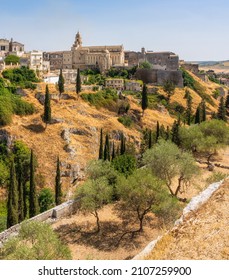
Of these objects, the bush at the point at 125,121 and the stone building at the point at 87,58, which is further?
the stone building at the point at 87,58

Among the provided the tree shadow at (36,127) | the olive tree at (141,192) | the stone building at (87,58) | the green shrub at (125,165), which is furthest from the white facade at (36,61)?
the olive tree at (141,192)

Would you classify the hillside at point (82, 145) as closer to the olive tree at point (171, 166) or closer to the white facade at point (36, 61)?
the olive tree at point (171, 166)

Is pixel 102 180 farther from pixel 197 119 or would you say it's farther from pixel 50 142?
pixel 197 119

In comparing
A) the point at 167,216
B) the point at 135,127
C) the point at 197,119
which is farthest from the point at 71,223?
the point at 197,119

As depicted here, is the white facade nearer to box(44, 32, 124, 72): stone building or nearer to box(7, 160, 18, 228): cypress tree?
box(44, 32, 124, 72): stone building

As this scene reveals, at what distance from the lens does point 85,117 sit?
52.8 m

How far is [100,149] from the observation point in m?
39.1

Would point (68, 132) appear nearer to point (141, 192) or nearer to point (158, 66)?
point (141, 192)

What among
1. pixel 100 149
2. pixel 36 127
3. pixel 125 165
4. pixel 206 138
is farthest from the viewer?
pixel 36 127

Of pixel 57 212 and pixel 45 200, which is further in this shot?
pixel 45 200

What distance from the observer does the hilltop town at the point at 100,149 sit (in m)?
22.4

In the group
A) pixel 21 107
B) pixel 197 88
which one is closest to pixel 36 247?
pixel 21 107

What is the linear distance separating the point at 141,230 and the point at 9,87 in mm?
39569

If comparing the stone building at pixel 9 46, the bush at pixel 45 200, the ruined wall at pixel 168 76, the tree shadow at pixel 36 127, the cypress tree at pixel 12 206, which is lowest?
the bush at pixel 45 200
